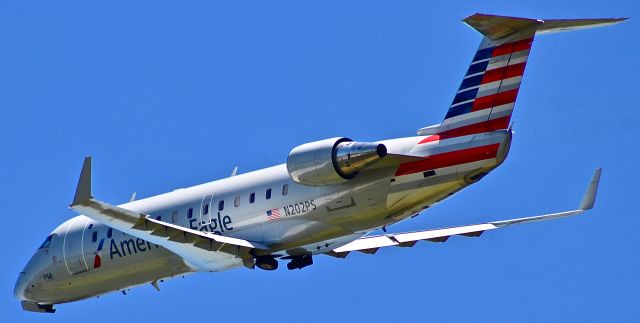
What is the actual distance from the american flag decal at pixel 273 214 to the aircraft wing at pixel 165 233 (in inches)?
31.9

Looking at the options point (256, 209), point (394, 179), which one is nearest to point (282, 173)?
point (256, 209)

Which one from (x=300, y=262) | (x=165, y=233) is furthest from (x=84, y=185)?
(x=300, y=262)

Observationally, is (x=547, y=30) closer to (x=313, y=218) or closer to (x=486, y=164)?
(x=486, y=164)

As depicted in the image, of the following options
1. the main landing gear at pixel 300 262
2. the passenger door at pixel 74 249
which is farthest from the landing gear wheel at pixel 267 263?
the passenger door at pixel 74 249

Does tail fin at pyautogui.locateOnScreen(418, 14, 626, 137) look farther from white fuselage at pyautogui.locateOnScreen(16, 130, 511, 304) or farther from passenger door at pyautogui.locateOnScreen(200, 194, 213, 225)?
passenger door at pyautogui.locateOnScreen(200, 194, 213, 225)

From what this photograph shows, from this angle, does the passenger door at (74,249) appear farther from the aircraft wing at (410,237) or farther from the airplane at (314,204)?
the aircraft wing at (410,237)

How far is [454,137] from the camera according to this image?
120 ft

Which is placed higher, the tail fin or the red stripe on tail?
the tail fin

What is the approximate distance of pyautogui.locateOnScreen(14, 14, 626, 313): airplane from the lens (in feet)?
119

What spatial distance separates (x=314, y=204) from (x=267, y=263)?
6.96 feet

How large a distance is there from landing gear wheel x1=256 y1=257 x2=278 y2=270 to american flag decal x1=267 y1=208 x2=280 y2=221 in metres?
1.06

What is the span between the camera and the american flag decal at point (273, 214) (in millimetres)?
39031

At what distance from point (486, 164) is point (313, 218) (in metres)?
5.12

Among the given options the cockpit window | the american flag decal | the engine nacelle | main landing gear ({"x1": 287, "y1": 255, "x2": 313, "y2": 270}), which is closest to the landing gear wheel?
main landing gear ({"x1": 287, "y1": 255, "x2": 313, "y2": 270})
